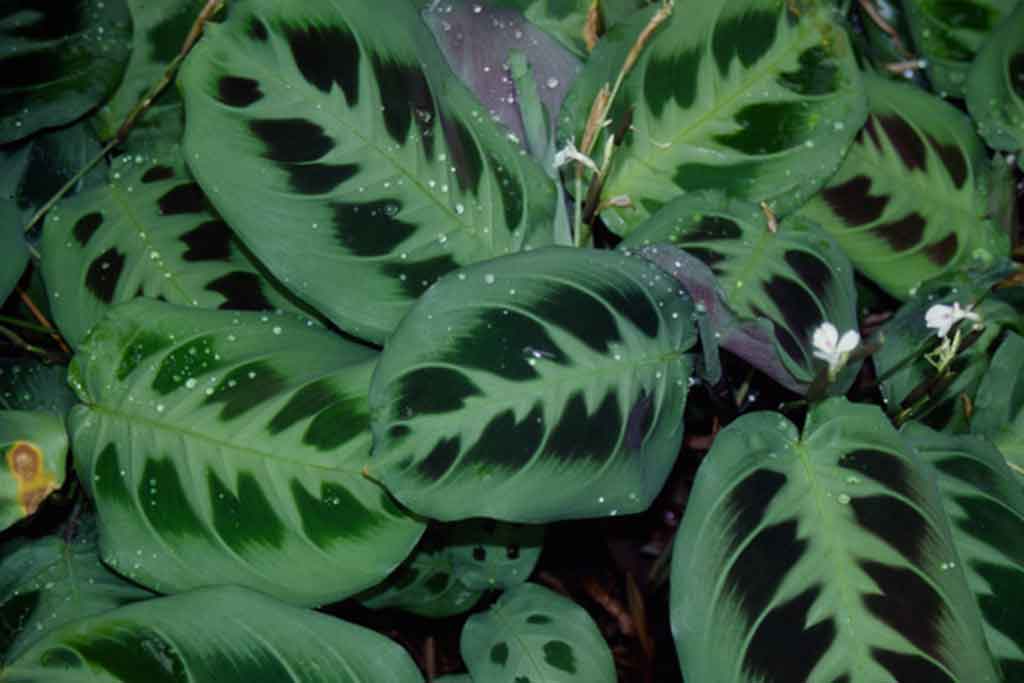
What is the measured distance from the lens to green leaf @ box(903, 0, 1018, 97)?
1.41 m

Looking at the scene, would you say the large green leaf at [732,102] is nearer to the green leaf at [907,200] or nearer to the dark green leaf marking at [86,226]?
the green leaf at [907,200]

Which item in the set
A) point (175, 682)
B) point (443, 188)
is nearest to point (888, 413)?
point (443, 188)

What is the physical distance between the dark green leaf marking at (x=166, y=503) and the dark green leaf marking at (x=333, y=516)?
104 mm

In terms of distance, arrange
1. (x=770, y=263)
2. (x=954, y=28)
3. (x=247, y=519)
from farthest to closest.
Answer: (x=954, y=28) < (x=770, y=263) < (x=247, y=519)

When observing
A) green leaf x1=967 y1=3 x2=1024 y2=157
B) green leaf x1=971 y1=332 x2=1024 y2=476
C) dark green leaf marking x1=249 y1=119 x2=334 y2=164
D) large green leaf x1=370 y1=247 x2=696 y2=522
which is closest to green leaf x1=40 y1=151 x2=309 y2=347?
dark green leaf marking x1=249 y1=119 x2=334 y2=164

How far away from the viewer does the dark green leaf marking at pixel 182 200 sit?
1.23m

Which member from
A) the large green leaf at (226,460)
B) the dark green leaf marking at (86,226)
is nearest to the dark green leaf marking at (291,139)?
the large green leaf at (226,460)

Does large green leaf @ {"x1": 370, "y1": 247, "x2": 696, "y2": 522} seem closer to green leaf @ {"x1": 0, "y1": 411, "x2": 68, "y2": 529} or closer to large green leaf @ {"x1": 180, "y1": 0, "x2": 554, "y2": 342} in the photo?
large green leaf @ {"x1": 180, "y1": 0, "x2": 554, "y2": 342}

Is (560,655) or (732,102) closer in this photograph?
(560,655)

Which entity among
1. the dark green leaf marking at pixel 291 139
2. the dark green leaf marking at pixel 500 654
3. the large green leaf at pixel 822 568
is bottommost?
the dark green leaf marking at pixel 500 654

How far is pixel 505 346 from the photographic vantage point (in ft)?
3.22

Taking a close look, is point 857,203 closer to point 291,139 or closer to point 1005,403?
point 1005,403

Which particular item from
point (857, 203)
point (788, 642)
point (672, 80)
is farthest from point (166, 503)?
point (857, 203)

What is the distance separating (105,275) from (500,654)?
59 cm
